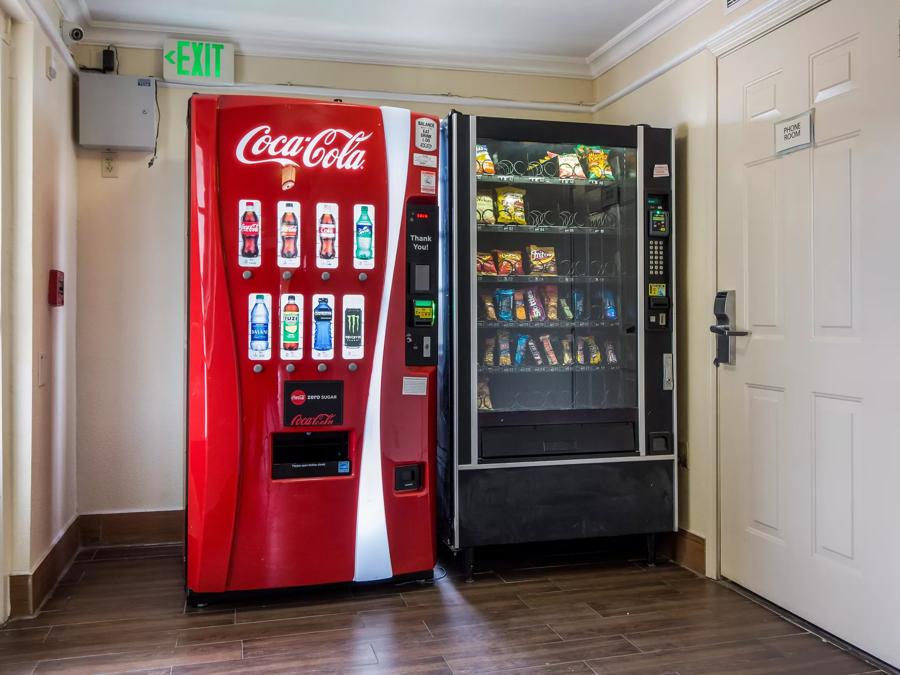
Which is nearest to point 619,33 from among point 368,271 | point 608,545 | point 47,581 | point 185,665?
point 368,271

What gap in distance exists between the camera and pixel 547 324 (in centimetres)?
315

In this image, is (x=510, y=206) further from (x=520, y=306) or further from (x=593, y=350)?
(x=593, y=350)

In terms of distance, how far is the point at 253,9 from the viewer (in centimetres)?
Result: 325

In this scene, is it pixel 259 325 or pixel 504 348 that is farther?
pixel 504 348

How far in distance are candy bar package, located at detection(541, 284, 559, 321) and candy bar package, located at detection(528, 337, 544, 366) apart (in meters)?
0.13

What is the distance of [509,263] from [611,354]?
0.61 meters

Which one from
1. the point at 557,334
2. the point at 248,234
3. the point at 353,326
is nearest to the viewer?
the point at 248,234

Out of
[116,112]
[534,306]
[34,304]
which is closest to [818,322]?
[534,306]

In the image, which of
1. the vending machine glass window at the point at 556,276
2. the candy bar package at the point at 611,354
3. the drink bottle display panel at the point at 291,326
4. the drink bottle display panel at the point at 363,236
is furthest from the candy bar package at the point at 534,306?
the drink bottle display panel at the point at 291,326

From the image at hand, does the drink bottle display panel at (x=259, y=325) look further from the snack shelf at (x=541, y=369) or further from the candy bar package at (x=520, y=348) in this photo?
the candy bar package at (x=520, y=348)

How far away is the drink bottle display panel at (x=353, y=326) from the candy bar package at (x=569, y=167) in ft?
3.54

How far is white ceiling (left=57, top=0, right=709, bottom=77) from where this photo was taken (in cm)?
320

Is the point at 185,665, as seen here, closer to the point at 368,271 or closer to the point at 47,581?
the point at 47,581

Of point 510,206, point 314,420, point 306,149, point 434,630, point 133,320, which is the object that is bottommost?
point 434,630
